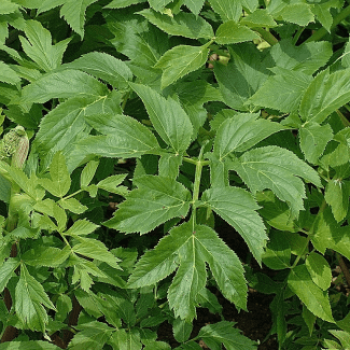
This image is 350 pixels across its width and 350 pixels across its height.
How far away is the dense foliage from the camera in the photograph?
1602 millimetres

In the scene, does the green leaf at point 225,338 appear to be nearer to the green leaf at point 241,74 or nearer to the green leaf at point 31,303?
the green leaf at point 31,303

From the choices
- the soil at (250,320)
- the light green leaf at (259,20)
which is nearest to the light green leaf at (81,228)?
the light green leaf at (259,20)

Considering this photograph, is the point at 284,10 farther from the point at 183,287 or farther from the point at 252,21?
the point at 183,287

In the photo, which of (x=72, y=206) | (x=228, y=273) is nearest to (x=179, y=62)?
(x=72, y=206)

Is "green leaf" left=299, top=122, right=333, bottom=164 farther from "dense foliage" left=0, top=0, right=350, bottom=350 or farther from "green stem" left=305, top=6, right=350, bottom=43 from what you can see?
"green stem" left=305, top=6, right=350, bottom=43

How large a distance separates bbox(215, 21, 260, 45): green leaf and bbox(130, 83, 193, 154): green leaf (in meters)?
0.31

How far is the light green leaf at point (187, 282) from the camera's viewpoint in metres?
1.53

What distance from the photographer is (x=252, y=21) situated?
1.86m

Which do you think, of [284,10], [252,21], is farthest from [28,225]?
[284,10]

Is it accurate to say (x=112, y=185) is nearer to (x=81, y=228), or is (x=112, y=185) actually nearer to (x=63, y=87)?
(x=81, y=228)

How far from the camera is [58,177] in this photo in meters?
1.64

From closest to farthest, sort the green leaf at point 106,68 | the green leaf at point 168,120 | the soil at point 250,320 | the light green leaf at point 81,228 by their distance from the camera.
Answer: the light green leaf at point 81,228 → the green leaf at point 168,120 → the green leaf at point 106,68 → the soil at point 250,320

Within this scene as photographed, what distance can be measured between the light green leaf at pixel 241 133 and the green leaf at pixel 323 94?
0.49 feet

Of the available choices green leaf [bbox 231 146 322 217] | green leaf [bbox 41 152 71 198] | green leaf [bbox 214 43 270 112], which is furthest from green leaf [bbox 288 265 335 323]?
green leaf [bbox 41 152 71 198]
